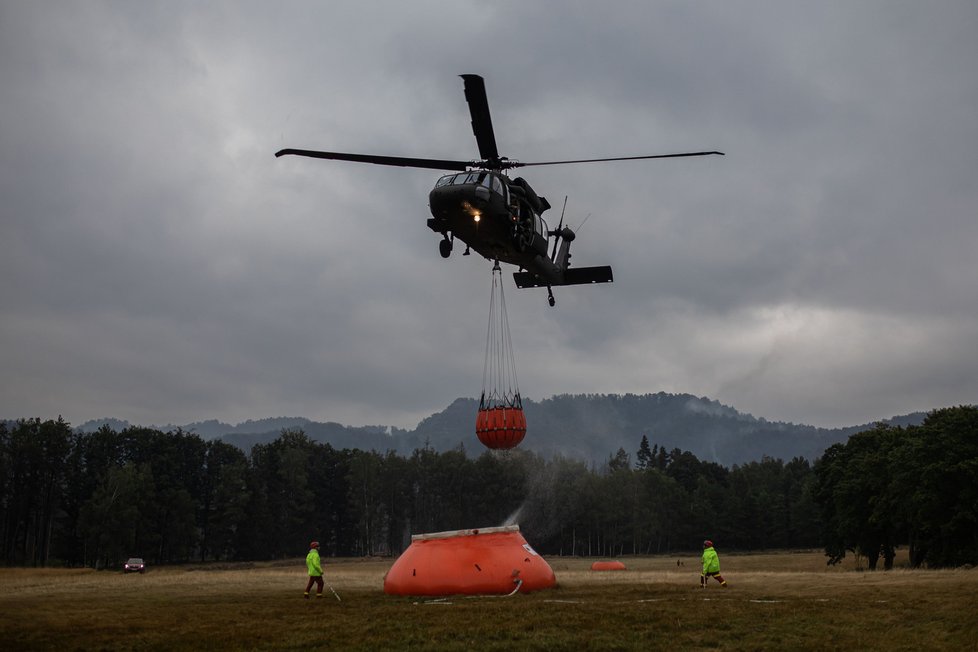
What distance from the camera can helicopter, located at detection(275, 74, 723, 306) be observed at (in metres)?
22.8

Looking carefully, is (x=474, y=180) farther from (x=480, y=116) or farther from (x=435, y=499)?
(x=435, y=499)

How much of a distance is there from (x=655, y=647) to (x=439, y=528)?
126255 millimetres

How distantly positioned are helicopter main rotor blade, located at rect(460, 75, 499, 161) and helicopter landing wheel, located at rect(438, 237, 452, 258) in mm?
2933

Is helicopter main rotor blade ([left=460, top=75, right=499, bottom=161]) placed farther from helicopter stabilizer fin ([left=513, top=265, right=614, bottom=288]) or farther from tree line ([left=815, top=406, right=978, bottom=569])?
tree line ([left=815, top=406, right=978, bottom=569])

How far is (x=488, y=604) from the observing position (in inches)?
870

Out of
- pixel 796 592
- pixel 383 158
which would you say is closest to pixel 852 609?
pixel 796 592

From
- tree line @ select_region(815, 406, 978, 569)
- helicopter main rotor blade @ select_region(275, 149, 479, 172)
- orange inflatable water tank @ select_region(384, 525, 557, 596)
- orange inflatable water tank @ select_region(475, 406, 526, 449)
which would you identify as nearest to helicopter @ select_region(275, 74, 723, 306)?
helicopter main rotor blade @ select_region(275, 149, 479, 172)

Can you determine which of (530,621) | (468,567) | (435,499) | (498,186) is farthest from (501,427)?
(435,499)

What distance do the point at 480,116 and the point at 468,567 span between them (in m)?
14.5

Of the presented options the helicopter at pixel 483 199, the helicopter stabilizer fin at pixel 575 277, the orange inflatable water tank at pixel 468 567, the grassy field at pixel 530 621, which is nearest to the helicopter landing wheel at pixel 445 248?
the helicopter at pixel 483 199

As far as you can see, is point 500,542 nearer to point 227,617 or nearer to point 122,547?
point 227,617

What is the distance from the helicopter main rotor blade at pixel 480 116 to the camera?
811 inches

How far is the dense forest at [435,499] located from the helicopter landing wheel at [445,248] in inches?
1704

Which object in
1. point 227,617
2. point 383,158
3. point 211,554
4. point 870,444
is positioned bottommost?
point 211,554
